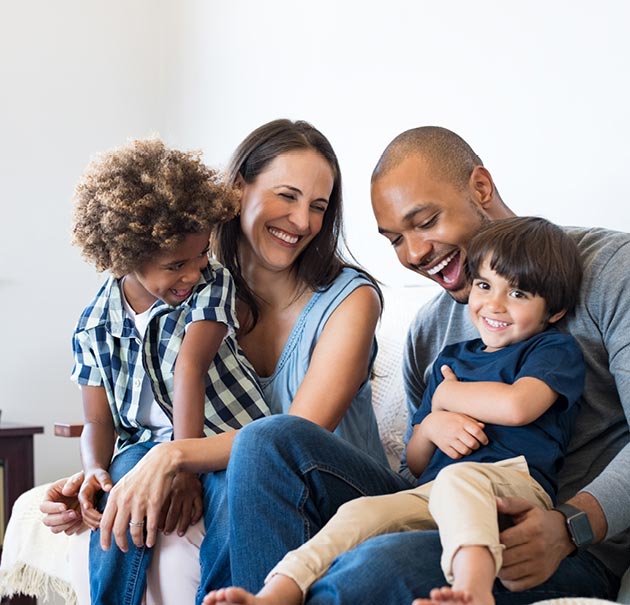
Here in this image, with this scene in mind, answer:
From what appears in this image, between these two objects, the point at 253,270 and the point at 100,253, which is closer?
the point at 100,253

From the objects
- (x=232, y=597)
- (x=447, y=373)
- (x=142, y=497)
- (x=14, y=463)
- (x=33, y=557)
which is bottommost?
(x=14, y=463)

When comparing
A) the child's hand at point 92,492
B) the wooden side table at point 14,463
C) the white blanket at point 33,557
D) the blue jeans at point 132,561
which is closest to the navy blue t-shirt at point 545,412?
the blue jeans at point 132,561

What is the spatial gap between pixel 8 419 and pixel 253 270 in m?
1.85

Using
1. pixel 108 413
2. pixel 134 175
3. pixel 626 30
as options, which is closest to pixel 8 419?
pixel 108 413

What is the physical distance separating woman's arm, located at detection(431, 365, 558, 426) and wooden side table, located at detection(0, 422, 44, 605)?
1.85 meters

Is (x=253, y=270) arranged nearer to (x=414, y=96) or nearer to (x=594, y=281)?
(x=594, y=281)

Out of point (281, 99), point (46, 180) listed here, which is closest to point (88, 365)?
point (281, 99)

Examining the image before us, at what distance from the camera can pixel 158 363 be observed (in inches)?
66.7

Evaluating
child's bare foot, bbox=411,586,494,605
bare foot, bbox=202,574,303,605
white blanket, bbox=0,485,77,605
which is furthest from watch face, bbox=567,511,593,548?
white blanket, bbox=0,485,77,605

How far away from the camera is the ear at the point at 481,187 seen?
5.57 ft

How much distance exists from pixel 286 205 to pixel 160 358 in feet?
1.23

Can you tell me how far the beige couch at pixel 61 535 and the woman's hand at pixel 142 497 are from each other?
58 centimetres

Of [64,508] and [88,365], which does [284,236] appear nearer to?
[88,365]

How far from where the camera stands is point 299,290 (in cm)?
187
